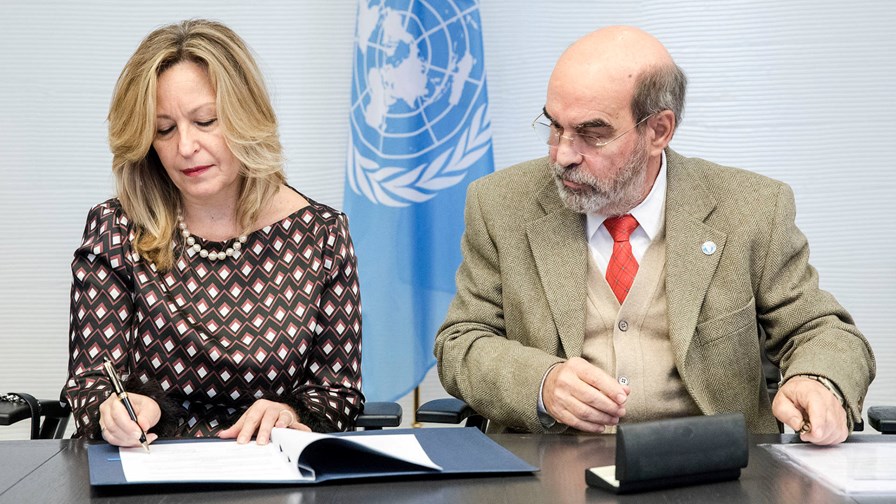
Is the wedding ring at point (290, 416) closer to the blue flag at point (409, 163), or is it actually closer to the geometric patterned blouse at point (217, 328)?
the geometric patterned blouse at point (217, 328)

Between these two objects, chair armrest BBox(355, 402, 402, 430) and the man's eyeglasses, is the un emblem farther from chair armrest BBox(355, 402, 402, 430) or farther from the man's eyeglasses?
chair armrest BBox(355, 402, 402, 430)

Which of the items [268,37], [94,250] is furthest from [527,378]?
[268,37]

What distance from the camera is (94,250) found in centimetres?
236

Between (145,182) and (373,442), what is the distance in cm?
109

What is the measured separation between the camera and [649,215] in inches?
95.6

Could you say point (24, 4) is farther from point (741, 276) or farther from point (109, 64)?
point (741, 276)

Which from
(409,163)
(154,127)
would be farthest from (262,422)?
(409,163)

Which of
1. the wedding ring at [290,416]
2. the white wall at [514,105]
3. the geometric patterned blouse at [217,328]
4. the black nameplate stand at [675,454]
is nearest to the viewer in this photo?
the black nameplate stand at [675,454]

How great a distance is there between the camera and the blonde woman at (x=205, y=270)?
2318mm

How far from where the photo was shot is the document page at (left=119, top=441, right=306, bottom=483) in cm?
155

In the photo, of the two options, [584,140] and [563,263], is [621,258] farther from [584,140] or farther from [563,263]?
[584,140]

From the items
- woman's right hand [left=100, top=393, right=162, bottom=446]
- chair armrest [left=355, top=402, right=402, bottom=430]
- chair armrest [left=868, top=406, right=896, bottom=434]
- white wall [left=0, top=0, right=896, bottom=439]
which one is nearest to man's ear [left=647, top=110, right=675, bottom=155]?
chair armrest [left=868, top=406, right=896, bottom=434]

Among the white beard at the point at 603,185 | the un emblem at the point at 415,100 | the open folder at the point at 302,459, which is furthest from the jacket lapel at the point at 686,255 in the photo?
the un emblem at the point at 415,100

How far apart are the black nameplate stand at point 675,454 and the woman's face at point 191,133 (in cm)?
122
